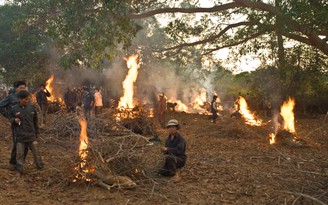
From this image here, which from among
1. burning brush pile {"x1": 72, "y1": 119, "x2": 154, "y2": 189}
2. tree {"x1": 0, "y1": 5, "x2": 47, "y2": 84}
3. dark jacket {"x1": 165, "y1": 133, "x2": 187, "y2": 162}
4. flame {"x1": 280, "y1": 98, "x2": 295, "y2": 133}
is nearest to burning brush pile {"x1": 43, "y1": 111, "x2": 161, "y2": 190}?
burning brush pile {"x1": 72, "y1": 119, "x2": 154, "y2": 189}

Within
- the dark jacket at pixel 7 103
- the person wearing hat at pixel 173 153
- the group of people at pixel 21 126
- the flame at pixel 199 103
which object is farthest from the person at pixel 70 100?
the flame at pixel 199 103

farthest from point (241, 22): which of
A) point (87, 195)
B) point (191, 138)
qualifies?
point (87, 195)

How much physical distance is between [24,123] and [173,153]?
3.10 metres

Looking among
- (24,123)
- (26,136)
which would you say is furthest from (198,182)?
(24,123)

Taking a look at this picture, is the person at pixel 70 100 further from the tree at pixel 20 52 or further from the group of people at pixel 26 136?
the group of people at pixel 26 136

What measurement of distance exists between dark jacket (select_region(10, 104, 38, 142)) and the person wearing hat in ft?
9.03

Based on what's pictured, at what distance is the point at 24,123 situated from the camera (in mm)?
6371

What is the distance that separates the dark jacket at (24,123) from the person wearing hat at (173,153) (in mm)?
2753

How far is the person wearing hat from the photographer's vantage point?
258 inches

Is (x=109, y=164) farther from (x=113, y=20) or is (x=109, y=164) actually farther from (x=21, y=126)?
(x=113, y=20)

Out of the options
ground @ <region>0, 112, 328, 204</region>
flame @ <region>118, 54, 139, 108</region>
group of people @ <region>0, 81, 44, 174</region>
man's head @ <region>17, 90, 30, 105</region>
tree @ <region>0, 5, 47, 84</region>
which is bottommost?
ground @ <region>0, 112, 328, 204</region>

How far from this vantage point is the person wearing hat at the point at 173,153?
6563 mm

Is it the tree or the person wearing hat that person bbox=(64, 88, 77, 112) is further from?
the person wearing hat

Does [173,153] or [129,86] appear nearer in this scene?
[173,153]
